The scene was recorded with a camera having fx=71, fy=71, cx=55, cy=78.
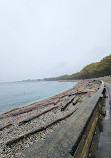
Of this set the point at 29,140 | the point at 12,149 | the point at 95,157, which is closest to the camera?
the point at 95,157

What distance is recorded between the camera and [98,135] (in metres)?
2.74

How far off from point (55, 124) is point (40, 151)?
159 inches

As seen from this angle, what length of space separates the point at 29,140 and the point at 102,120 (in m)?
4.08

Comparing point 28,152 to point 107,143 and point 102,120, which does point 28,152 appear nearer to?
point 107,143

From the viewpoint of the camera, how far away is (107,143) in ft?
7.79

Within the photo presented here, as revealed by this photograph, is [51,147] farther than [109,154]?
No

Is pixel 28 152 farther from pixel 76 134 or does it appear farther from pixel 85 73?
pixel 85 73

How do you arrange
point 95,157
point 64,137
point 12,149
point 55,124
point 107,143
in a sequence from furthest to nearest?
point 55,124
point 12,149
point 107,143
point 95,157
point 64,137

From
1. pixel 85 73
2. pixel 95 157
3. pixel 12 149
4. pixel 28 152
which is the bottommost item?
pixel 12 149

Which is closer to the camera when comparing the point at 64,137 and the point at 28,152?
the point at 28,152

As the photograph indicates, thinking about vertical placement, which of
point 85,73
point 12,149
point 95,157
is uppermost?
point 85,73

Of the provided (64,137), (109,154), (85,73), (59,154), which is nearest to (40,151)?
(59,154)

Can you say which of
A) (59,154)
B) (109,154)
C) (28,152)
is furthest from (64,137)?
(109,154)

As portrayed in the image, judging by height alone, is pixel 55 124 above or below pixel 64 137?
below
